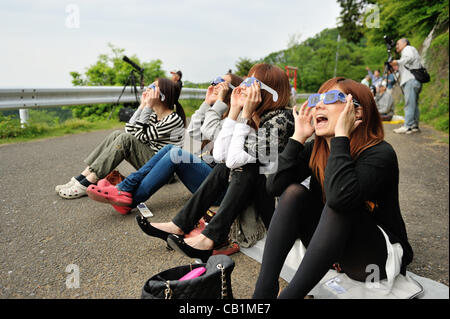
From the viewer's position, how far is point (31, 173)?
11.6ft

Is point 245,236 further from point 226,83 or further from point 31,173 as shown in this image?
point 31,173

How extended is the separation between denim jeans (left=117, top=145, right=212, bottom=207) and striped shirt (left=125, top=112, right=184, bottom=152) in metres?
0.42

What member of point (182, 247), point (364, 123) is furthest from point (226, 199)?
point (364, 123)

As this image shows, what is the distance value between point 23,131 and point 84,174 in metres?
2.81

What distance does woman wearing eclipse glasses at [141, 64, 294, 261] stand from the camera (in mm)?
2012

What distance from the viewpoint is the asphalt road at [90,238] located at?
1.78 metres

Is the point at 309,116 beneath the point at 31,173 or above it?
above

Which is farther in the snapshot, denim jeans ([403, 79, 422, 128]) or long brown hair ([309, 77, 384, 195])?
denim jeans ([403, 79, 422, 128])

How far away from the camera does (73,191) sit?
294 cm

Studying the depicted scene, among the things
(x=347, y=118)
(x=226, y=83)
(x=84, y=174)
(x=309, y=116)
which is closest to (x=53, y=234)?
(x=84, y=174)

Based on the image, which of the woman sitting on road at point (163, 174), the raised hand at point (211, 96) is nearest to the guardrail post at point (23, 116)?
the woman sitting on road at point (163, 174)

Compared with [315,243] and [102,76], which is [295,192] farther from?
[102,76]

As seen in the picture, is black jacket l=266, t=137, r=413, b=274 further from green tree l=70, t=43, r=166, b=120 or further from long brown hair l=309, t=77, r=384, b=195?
green tree l=70, t=43, r=166, b=120

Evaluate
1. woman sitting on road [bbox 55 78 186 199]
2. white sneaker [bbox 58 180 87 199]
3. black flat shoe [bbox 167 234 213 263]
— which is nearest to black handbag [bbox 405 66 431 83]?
woman sitting on road [bbox 55 78 186 199]
